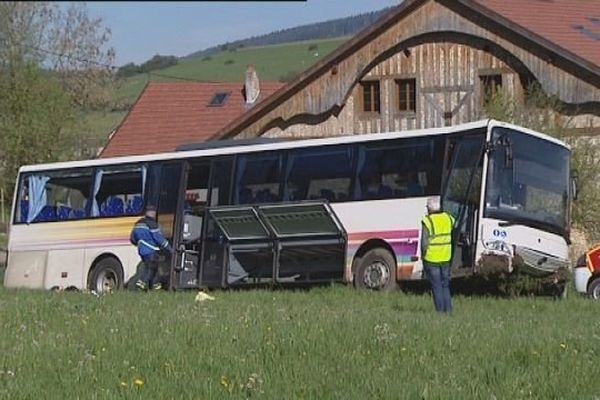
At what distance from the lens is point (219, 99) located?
51000 mm

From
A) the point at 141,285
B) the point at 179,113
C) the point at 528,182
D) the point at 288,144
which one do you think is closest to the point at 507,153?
the point at 528,182

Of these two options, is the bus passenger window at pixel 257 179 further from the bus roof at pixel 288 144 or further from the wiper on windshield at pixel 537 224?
the wiper on windshield at pixel 537 224

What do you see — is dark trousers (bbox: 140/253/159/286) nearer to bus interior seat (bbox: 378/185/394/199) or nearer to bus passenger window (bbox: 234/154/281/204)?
bus passenger window (bbox: 234/154/281/204)

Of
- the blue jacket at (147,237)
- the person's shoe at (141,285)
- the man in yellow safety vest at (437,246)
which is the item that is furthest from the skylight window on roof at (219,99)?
the man in yellow safety vest at (437,246)

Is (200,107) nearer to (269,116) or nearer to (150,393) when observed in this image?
(269,116)

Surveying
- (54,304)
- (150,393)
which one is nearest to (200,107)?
(54,304)

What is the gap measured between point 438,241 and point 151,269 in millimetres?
8408

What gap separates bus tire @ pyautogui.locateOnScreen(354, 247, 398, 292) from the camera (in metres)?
21.9

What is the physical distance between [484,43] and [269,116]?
7365mm

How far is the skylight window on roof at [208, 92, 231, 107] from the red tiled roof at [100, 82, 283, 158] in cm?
14

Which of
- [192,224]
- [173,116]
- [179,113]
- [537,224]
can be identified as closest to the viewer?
[537,224]

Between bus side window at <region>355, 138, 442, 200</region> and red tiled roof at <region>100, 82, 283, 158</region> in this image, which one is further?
red tiled roof at <region>100, 82, 283, 158</region>

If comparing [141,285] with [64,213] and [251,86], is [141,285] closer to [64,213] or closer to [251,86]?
[64,213]

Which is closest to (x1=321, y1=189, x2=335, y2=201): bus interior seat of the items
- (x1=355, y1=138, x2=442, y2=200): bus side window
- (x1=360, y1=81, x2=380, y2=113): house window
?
(x1=355, y1=138, x2=442, y2=200): bus side window
